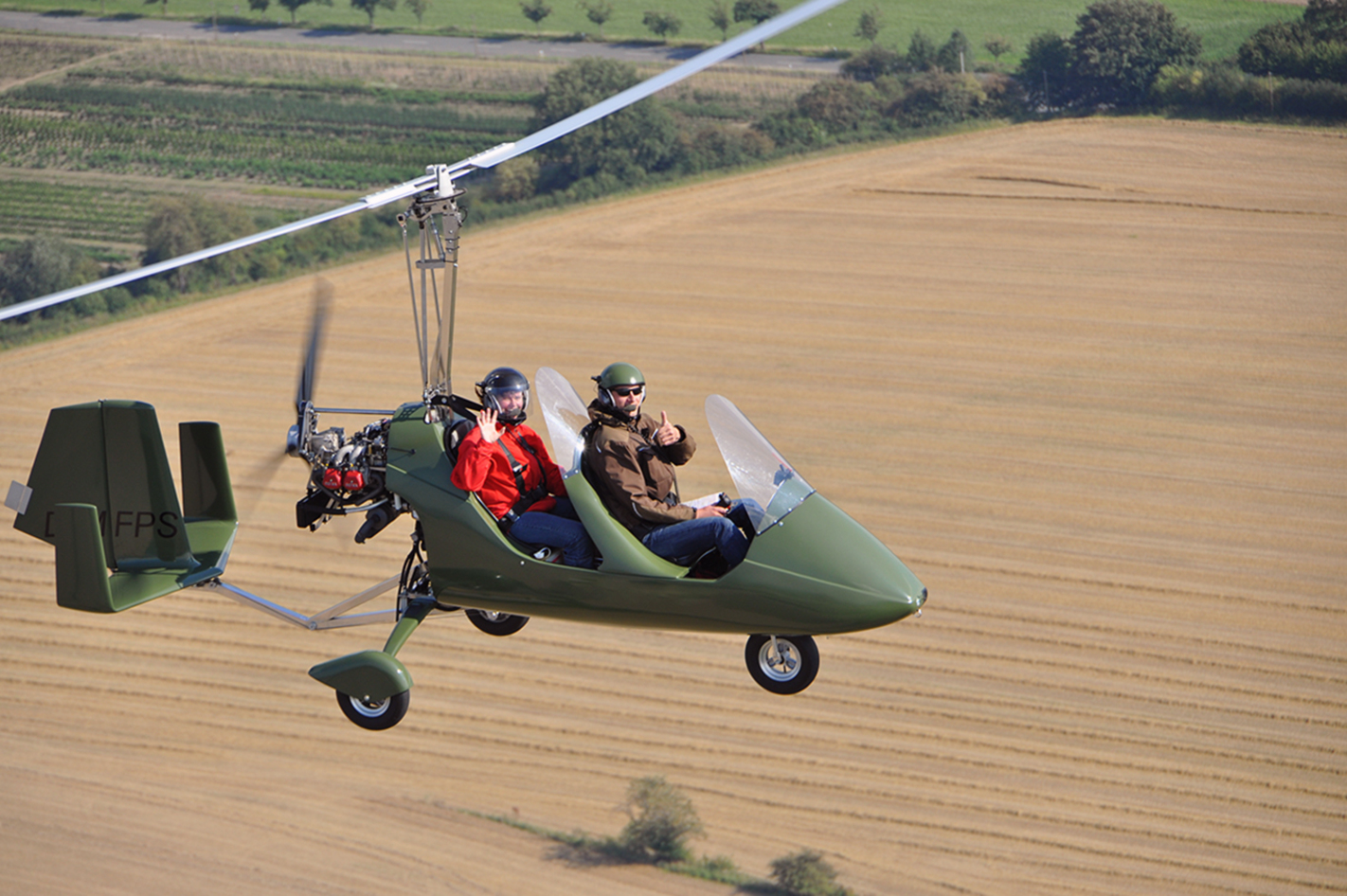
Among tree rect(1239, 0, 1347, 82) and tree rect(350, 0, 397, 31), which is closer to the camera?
tree rect(1239, 0, 1347, 82)

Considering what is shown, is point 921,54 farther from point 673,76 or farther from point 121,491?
point 673,76

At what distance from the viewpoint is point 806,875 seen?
830 inches

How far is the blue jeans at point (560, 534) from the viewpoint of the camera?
33.5ft

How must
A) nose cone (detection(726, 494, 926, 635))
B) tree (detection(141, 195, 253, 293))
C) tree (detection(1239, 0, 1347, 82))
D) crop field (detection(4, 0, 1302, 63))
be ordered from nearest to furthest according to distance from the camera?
nose cone (detection(726, 494, 926, 635))
tree (detection(141, 195, 253, 293))
tree (detection(1239, 0, 1347, 82))
crop field (detection(4, 0, 1302, 63))

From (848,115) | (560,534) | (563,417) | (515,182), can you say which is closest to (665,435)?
(563,417)

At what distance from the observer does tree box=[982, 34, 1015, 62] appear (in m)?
48.3

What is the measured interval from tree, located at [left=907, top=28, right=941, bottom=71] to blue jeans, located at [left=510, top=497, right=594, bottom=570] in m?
40.3

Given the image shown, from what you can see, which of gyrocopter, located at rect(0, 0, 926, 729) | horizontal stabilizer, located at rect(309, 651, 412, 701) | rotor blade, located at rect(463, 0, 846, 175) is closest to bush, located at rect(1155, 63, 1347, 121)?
gyrocopter, located at rect(0, 0, 926, 729)

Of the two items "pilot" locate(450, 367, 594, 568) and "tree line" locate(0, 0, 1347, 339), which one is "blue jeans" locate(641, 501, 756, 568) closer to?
"pilot" locate(450, 367, 594, 568)

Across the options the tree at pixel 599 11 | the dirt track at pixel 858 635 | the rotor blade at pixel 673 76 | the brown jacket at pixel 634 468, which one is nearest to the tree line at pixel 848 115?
the dirt track at pixel 858 635

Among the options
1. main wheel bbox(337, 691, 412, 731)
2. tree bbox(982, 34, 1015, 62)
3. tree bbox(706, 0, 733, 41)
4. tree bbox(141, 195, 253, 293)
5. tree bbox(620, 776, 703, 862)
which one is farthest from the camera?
tree bbox(706, 0, 733, 41)

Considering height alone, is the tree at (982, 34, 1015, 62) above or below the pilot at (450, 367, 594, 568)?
above

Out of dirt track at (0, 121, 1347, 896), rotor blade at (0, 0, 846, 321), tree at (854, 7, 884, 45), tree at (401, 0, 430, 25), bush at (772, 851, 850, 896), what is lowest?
bush at (772, 851, 850, 896)

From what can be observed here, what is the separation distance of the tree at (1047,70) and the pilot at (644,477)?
36.3m
